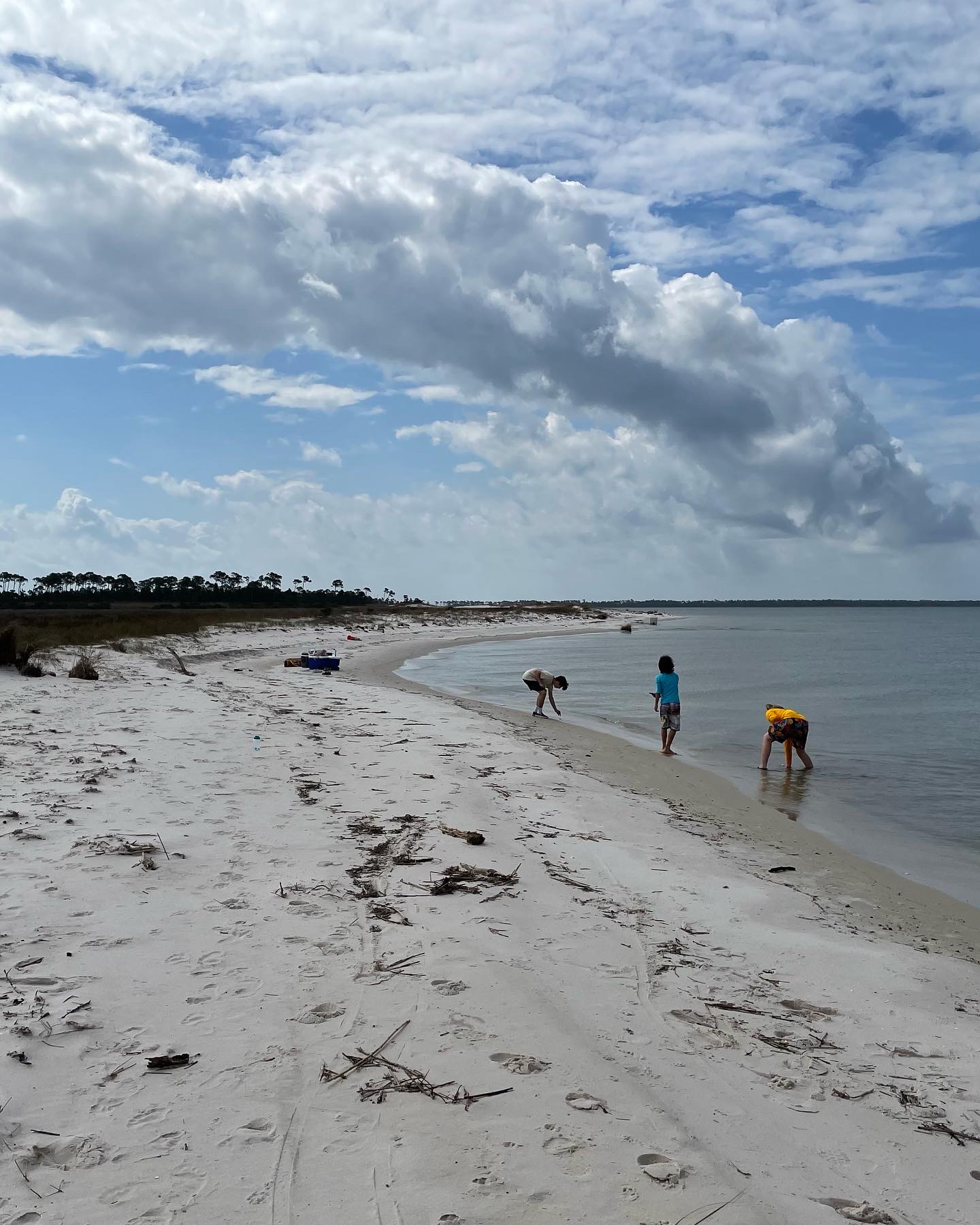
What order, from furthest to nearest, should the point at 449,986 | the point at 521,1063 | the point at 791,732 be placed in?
1. the point at 791,732
2. the point at 449,986
3. the point at 521,1063

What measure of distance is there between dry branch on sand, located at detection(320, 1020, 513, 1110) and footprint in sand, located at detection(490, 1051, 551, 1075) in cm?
17

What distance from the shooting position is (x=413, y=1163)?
3033 mm

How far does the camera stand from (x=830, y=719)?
844 inches

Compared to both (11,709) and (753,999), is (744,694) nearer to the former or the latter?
(11,709)

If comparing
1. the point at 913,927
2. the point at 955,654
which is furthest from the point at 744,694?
the point at 955,654

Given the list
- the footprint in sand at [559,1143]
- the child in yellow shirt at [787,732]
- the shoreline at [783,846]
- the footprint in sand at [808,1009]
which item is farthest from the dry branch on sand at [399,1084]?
the child in yellow shirt at [787,732]

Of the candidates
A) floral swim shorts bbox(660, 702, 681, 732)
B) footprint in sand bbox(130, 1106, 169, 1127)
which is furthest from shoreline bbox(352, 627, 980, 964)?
footprint in sand bbox(130, 1106, 169, 1127)

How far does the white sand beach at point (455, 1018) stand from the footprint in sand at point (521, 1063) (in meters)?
0.02

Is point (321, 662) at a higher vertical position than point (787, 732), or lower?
lower

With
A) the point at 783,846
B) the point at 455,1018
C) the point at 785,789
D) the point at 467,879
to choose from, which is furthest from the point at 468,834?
the point at 785,789

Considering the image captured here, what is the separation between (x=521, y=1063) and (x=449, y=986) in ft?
2.77

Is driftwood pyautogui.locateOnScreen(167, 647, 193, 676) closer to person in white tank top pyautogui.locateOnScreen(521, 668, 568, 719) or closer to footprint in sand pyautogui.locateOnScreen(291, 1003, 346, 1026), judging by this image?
person in white tank top pyautogui.locateOnScreen(521, 668, 568, 719)

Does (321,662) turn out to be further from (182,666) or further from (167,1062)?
(167,1062)

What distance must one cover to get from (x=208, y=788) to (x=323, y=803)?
4.27 ft
